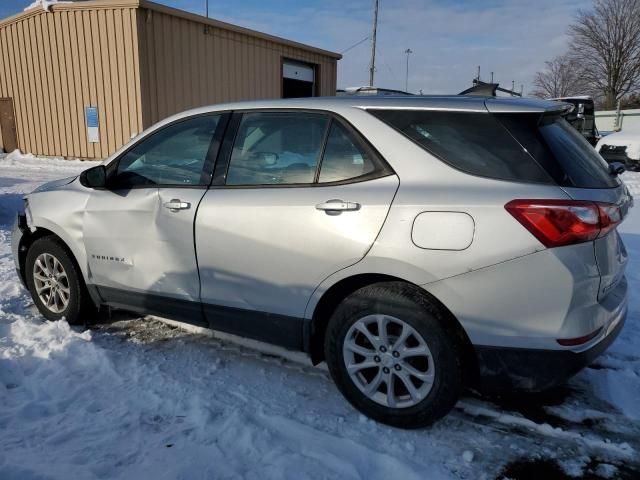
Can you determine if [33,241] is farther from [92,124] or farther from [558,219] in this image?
[92,124]

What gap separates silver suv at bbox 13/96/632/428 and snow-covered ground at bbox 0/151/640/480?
27 centimetres

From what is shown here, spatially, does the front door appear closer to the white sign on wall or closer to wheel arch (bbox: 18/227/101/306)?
wheel arch (bbox: 18/227/101/306)

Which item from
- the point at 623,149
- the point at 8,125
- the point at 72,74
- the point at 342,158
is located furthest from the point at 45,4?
the point at 623,149

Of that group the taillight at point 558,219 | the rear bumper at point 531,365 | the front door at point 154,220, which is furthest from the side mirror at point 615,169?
the front door at point 154,220

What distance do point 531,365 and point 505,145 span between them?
40.7 inches

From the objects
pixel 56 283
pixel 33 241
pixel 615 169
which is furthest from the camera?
pixel 33 241

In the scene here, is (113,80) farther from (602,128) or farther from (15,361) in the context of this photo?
(602,128)

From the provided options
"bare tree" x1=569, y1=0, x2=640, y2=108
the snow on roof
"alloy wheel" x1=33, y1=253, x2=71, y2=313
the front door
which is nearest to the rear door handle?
the front door

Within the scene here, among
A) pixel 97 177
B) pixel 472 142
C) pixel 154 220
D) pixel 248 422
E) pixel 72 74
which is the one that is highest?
pixel 72 74

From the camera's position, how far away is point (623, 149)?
14.5 meters

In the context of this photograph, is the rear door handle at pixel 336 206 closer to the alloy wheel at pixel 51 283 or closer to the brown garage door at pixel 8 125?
the alloy wheel at pixel 51 283

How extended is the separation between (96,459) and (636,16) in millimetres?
48042

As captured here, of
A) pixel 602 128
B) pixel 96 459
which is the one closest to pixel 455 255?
pixel 96 459

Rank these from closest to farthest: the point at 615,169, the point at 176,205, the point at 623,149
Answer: the point at 615,169
the point at 176,205
the point at 623,149
